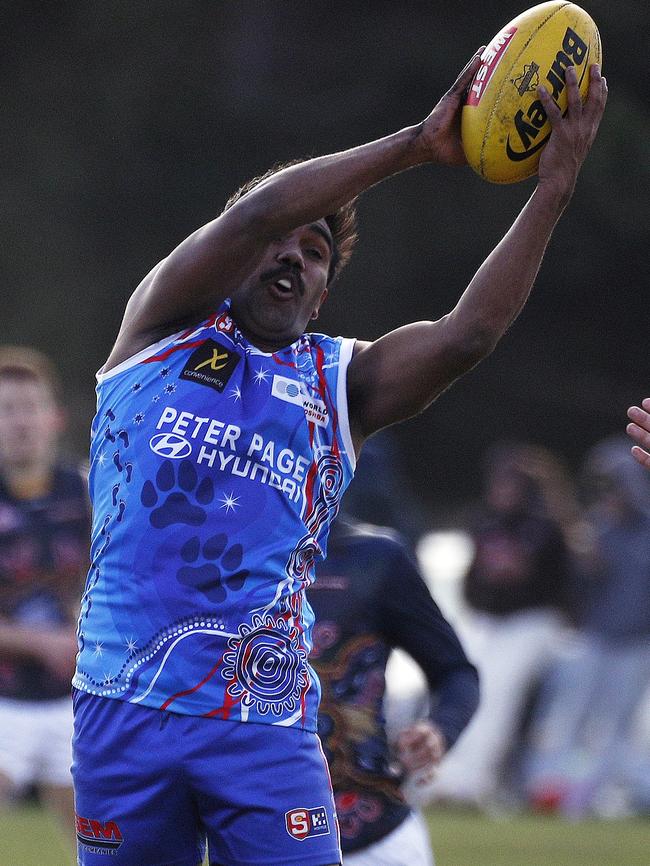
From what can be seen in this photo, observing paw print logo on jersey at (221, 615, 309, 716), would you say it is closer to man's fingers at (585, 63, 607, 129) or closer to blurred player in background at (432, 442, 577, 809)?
man's fingers at (585, 63, 607, 129)

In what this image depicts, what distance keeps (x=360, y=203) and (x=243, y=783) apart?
12673mm

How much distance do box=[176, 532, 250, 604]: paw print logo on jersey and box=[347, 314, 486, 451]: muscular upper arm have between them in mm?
500

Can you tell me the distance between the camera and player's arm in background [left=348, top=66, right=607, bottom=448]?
12.6 feet

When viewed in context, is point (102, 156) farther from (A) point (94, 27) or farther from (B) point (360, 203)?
(B) point (360, 203)

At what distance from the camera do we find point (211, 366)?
3.85 meters

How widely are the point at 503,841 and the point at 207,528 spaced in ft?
20.9

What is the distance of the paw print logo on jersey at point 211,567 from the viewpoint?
3717mm

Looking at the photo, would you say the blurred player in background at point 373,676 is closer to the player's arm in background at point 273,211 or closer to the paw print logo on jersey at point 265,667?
the paw print logo on jersey at point 265,667

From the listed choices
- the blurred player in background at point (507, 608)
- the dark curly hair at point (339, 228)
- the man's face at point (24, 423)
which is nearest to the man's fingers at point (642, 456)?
the dark curly hair at point (339, 228)

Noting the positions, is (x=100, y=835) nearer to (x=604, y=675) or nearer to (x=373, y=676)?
(x=373, y=676)

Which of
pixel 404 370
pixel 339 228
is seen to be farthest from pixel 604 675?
pixel 404 370

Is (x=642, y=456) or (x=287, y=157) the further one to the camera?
(x=287, y=157)

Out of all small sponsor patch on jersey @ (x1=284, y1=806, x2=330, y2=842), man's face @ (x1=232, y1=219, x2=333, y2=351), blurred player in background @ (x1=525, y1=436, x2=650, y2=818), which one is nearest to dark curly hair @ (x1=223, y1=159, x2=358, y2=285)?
man's face @ (x1=232, y1=219, x2=333, y2=351)

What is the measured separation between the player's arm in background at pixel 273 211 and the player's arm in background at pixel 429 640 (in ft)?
4.11
